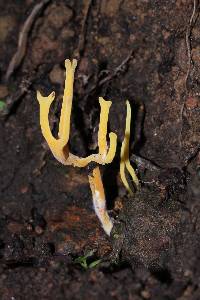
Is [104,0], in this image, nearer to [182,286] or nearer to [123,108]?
[123,108]

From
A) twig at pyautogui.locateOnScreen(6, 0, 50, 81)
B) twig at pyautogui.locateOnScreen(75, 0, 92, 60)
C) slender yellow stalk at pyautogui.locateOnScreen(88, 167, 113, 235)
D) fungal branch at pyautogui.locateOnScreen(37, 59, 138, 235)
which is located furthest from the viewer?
twig at pyautogui.locateOnScreen(6, 0, 50, 81)

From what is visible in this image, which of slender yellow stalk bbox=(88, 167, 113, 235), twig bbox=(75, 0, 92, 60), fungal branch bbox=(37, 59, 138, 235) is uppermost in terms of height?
twig bbox=(75, 0, 92, 60)

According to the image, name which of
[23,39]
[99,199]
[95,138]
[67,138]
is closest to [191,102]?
[95,138]

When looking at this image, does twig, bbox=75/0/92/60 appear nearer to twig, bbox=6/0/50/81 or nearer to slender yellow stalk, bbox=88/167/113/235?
twig, bbox=6/0/50/81

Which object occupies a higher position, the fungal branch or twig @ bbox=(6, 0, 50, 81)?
twig @ bbox=(6, 0, 50, 81)

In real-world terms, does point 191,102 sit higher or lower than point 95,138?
higher

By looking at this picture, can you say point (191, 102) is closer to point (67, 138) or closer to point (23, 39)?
point (67, 138)

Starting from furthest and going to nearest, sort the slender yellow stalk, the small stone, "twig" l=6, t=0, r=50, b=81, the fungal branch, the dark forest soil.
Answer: "twig" l=6, t=0, r=50, b=81 < the small stone < the slender yellow stalk < the dark forest soil < the fungal branch

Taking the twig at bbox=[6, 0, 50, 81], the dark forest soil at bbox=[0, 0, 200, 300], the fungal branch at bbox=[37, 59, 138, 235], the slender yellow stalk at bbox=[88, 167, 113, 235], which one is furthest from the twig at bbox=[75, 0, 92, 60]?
the slender yellow stalk at bbox=[88, 167, 113, 235]
